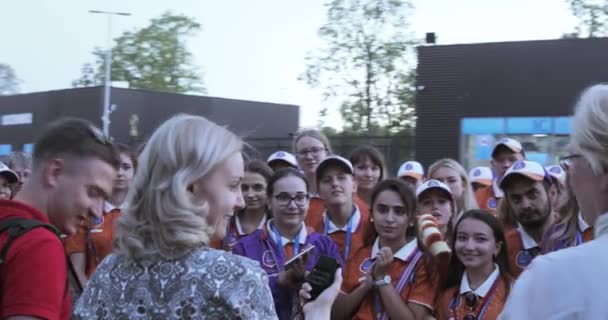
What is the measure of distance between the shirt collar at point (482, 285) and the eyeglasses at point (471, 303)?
2 cm

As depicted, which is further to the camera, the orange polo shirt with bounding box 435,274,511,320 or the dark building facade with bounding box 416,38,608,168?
the dark building facade with bounding box 416,38,608,168

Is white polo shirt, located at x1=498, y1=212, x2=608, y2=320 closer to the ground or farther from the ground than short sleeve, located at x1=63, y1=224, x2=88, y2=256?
farther from the ground

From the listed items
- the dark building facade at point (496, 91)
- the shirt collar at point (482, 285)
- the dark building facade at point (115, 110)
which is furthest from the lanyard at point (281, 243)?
the dark building facade at point (115, 110)

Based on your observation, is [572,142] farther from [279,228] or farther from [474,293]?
[279,228]

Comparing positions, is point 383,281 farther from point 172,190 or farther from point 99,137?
point 172,190

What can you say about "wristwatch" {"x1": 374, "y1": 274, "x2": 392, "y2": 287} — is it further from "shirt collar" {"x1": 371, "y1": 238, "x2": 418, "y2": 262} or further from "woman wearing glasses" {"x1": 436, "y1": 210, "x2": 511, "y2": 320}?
"woman wearing glasses" {"x1": 436, "y1": 210, "x2": 511, "y2": 320}

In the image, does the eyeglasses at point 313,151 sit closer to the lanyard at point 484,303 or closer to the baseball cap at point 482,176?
the baseball cap at point 482,176

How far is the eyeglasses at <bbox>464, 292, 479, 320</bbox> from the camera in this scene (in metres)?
4.65

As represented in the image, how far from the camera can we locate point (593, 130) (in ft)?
6.55

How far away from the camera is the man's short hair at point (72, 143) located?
2586 mm

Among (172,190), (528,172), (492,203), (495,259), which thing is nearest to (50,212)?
(172,190)

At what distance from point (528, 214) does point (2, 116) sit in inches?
1201

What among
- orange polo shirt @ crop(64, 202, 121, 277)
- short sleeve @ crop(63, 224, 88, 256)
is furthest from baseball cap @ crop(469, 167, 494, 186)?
short sleeve @ crop(63, 224, 88, 256)

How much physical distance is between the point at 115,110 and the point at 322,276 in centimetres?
2784
